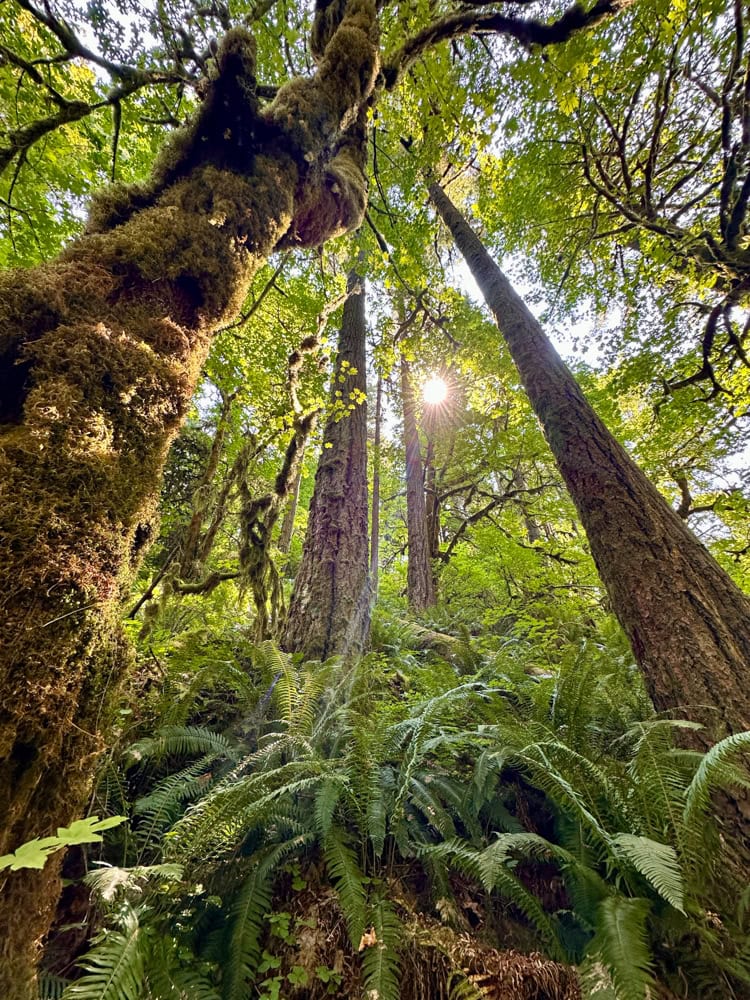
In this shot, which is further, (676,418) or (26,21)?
(676,418)

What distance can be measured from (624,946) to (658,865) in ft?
0.81

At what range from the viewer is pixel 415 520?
8.63 metres

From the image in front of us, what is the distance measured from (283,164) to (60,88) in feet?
15.5

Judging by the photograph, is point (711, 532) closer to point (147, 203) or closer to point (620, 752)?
point (620, 752)

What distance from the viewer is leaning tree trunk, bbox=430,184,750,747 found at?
2.13 m

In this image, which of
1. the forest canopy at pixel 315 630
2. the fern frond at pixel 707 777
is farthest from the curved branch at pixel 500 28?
the fern frond at pixel 707 777

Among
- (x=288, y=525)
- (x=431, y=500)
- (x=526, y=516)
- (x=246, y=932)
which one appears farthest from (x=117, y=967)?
(x=288, y=525)

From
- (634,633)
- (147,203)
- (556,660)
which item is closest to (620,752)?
(634,633)

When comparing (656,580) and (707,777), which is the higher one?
(656,580)

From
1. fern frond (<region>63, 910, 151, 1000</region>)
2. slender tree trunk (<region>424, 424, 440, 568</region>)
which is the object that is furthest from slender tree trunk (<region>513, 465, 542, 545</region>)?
fern frond (<region>63, 910, 151, 1000</region>)

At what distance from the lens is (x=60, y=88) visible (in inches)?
182

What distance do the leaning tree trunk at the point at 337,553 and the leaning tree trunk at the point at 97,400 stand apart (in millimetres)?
2162

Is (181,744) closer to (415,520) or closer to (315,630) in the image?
(315,630)

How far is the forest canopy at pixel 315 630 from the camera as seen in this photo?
119 centimetres
